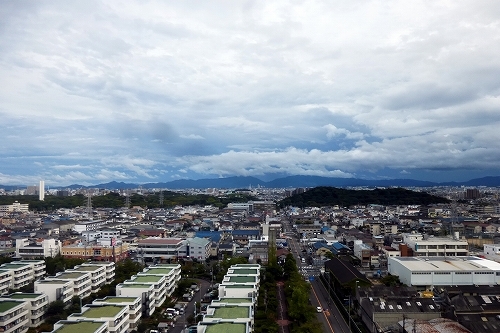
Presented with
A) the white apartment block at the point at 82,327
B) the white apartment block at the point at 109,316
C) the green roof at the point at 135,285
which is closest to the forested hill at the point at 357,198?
the green roof at the point at 135,285

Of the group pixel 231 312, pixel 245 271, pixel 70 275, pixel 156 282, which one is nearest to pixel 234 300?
pixel 231 312

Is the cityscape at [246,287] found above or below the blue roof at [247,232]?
below

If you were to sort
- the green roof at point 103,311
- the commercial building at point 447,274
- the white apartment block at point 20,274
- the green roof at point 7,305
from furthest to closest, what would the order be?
1. the commercial building at point 447,274
2. the white apartment block at point 20,274
3. the green roof at point 7,305
4. the green roof at point 103,311

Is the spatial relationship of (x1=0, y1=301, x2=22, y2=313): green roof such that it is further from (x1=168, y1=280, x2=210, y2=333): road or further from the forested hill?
the forested hill

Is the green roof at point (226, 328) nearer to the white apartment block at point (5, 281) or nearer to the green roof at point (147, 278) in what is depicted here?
the green roof at point (147, 278)

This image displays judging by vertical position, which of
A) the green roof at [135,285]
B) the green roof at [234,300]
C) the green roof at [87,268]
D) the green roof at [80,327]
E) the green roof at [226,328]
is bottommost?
the green roof at [234,300]

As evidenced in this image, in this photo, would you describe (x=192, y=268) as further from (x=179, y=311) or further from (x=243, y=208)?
(x=243, y=208)

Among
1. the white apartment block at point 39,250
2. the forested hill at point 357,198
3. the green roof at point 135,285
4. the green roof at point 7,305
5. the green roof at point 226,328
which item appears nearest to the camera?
the green roof at point 226,328
